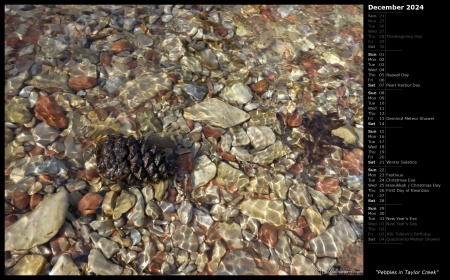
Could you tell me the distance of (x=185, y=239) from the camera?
4777mm

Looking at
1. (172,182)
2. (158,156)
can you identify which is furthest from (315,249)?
(158,156)

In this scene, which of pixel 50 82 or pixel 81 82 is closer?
pixel 50 82

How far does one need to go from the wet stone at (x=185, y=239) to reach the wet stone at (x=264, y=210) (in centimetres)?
96

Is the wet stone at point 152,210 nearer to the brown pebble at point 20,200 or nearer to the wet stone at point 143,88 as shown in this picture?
the brown pebble at point 20,200

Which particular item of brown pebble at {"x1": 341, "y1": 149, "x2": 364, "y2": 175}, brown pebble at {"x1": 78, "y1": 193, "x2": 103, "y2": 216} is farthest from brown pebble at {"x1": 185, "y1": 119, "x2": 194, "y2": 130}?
brown pebble at {"x1": 341, "y1": 149, "x2": 364, "y2": 175}

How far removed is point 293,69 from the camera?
705 cm

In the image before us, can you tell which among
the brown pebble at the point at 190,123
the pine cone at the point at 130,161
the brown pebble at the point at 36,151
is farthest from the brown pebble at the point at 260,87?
the brown pebble at the point at 36,151

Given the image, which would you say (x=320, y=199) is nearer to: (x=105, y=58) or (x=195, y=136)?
(x=195, y=136)

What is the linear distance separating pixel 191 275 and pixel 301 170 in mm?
2757

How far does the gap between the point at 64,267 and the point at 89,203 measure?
968 mm

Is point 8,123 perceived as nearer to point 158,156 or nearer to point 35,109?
point 35,109

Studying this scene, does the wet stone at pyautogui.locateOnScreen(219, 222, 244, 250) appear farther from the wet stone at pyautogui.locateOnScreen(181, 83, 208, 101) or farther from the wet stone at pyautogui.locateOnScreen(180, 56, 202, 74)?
the wet stone at pyautogui.locateOnScreen(180, 56, 202, 74)

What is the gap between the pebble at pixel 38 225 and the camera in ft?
14.1

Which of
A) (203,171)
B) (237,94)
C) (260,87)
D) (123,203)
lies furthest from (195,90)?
(123,203)
